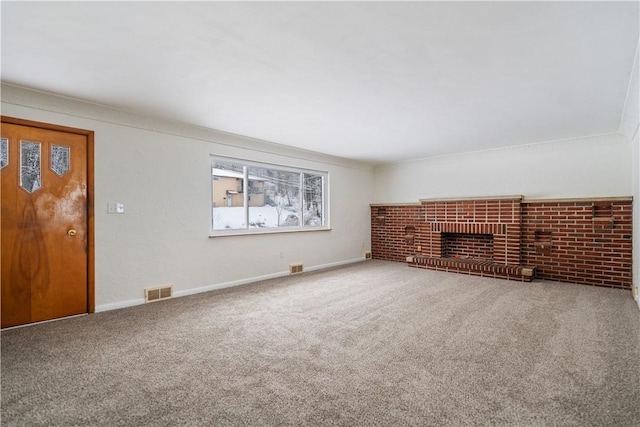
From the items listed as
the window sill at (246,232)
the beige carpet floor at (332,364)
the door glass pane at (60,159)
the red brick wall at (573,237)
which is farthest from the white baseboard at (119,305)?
the red brick wall at (573,237)

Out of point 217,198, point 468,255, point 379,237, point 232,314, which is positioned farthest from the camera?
point 379,237

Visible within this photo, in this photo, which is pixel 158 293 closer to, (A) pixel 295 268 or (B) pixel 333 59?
(A) pixel 295 268

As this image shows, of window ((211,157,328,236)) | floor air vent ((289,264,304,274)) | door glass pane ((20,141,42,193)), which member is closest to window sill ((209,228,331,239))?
window ((211,157,328,236))

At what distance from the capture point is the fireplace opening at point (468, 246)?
5.96 m

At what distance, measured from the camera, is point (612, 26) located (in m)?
2.03

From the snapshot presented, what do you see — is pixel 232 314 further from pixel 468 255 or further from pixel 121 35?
pixel 468 255

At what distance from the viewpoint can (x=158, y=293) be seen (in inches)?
157

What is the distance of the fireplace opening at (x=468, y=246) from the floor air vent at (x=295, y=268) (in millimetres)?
2841

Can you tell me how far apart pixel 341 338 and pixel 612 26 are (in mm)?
2900

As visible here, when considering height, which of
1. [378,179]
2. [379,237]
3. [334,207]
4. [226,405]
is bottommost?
[226,405]

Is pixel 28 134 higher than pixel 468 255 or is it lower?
higher

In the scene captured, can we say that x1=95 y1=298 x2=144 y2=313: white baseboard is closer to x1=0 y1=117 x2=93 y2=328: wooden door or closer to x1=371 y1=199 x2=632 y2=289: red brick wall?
x1=0 y1=117 x2=93 y2=328: wooden door

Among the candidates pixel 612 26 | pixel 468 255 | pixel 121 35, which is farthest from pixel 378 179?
pixel 121 35

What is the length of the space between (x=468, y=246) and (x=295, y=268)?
3.34m
